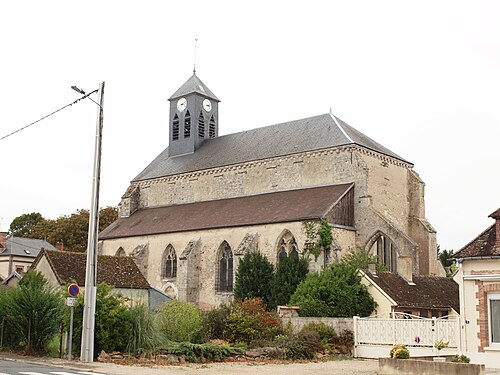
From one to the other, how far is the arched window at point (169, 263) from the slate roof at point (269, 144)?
6555 mm

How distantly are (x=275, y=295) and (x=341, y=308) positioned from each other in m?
6.60

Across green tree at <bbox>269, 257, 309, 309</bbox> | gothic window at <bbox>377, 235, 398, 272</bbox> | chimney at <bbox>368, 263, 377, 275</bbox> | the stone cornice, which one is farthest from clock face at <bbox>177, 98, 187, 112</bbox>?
chimney at <bbox>368, 263, 377, 275</bbox>

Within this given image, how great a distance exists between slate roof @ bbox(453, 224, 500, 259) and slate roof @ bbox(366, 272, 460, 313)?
7779mm

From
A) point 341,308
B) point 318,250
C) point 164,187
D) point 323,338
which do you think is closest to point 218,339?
point 323,338

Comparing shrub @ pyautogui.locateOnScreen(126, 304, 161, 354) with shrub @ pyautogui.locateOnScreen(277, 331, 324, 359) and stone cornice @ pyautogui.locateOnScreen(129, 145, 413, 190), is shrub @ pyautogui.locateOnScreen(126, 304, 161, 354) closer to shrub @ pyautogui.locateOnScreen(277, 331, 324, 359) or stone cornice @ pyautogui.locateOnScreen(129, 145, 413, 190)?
shrub @ pyautogui.locateOnScreen(277, 331, 324, 359)

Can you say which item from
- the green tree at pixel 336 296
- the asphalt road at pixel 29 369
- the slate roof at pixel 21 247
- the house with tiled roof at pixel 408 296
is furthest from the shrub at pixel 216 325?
the slate roof at pixel 21 247

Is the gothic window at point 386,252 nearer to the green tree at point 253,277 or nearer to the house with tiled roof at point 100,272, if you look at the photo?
the green tree at point 253,277

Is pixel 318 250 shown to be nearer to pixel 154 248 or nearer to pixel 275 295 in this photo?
pixel 275 295

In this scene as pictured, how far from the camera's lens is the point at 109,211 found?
60656 mm

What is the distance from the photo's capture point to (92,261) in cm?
1812

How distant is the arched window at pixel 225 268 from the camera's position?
118 ft

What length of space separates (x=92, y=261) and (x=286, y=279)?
1429 cm

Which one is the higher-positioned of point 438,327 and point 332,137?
point 332,137

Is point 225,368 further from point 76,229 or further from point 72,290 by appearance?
point 76,229
